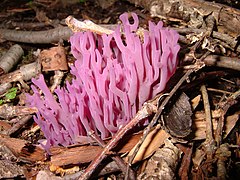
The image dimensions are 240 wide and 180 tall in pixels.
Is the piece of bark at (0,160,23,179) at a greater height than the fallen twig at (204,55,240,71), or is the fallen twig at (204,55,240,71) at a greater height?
the fallen twig at (204,55,240,71)

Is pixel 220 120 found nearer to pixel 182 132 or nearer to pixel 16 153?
pixel 182 132

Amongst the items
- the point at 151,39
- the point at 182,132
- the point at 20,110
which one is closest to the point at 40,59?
the point at 20,110

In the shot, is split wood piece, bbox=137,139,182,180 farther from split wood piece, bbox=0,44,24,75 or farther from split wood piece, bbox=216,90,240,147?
split wood piece, bbox=0,44,24,75

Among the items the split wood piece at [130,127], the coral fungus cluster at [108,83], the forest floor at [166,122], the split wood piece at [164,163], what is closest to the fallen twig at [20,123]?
the forest floor at [166,122]

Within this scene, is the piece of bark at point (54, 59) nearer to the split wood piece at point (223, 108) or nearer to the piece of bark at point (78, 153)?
the piece of bark at point (78, 153)

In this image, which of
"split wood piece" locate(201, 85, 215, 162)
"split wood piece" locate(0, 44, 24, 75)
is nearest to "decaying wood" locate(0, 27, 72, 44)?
"split wood piece" locate(0, 44, 24, 75)

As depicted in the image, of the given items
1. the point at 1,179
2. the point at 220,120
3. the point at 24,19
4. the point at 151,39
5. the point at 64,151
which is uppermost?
→ the point at 151,39

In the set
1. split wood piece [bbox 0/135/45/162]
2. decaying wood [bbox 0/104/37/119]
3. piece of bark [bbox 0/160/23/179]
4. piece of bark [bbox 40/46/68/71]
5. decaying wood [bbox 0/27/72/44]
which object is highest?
decaying wood [bbox 0/27/72/44]
